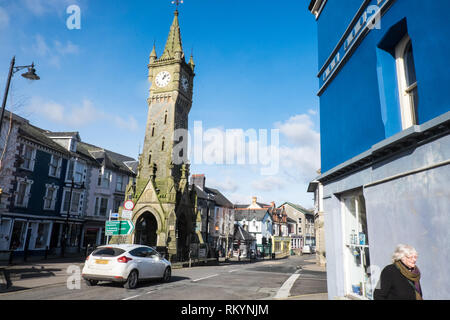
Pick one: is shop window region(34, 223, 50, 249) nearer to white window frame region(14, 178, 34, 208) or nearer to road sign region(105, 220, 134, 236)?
white window frame region(14, 178, 34, 208)

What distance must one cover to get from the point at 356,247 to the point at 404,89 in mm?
3876

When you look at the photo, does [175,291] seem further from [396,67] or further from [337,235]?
[396,67]

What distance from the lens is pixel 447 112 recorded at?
3.99 m

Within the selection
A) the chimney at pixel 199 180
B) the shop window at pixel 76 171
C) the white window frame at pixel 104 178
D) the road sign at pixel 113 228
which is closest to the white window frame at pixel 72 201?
the shop window at pixel 76 171

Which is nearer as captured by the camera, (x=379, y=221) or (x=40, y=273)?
(x=379, y=221)

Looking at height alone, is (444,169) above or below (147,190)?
below

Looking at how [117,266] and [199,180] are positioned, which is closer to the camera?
[117,266]

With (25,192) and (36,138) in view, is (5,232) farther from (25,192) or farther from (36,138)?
(36,138)

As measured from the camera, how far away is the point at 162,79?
3369 cm

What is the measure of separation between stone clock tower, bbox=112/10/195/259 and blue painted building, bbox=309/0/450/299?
19.7 meters

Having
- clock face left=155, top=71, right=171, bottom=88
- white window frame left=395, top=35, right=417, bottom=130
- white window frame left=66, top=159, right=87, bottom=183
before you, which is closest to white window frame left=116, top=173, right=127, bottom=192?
white window frame left=66, top=159, right=87, bottom=183

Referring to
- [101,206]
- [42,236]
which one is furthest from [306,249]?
[42,236]
